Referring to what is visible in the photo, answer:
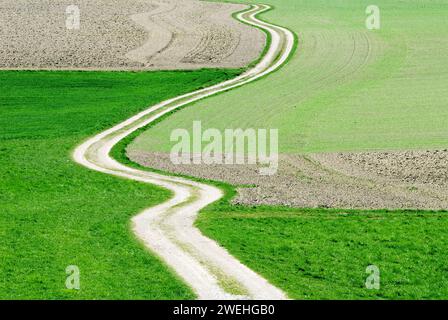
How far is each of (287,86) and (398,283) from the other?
45834mm

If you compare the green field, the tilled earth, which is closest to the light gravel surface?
the green field

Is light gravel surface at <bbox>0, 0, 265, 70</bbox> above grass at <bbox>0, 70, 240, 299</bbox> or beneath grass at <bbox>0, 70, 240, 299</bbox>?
above

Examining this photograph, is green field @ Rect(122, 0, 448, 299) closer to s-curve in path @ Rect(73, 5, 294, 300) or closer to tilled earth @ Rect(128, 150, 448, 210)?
s-curve in path @ Rect(73, 5, 294, 300)

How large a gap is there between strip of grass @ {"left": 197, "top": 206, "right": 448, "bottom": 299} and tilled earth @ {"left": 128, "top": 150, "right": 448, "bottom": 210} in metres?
2.07

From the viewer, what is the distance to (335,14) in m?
106

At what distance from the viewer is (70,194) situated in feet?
148

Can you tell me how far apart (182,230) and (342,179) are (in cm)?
1454

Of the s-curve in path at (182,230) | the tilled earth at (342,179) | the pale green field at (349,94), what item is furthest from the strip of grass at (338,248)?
the pale green field at (349,94)

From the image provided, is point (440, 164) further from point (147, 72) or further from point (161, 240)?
point (147, 72)

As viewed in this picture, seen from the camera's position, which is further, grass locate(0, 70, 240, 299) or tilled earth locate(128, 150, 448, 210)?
tilled earth locate(128, 150, 448, 210)

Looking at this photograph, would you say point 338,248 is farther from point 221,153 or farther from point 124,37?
point 124,37

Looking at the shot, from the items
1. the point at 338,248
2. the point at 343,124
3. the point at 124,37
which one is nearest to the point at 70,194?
the point at 338,248

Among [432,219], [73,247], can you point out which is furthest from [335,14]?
[73,247]

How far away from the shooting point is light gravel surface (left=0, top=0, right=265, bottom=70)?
83.5 meters
